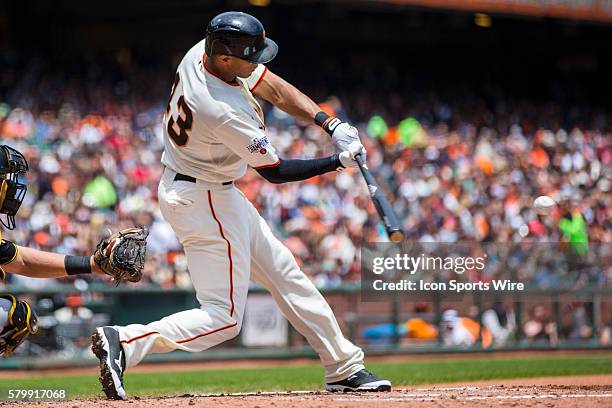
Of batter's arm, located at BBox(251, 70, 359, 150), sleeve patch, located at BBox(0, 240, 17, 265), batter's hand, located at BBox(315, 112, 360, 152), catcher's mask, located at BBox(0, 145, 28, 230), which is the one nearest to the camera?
catcher's mask, located at BBox(0, 145, 28, 230)

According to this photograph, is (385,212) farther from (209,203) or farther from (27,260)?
(27,260)

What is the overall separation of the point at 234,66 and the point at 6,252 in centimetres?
145

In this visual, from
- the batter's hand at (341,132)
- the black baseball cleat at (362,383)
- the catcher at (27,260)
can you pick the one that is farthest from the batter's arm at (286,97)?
the black baseball cleat at (362,383)

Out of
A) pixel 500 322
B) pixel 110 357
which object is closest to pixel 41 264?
pixel 110 357

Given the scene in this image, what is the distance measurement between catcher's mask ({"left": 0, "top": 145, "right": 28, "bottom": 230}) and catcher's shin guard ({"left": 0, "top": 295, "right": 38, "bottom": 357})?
41 centimetres

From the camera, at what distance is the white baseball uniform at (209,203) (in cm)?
505

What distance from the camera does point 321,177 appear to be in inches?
559

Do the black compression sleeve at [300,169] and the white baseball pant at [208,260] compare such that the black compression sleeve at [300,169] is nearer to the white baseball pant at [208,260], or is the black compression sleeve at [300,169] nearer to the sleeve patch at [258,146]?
the sleeve patch at [258,146]

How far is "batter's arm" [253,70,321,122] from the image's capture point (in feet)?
18.4

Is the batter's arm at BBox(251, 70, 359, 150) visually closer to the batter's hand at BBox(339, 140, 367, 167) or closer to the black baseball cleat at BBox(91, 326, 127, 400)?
the batter's hand at BBox(339, 140, 367, 167)

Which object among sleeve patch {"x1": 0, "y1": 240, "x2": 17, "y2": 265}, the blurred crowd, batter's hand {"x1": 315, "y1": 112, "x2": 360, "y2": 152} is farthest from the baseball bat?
the blurred crowd

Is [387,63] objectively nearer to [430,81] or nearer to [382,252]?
[430,81]

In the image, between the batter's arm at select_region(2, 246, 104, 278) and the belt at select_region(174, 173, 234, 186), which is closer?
the batter's arm at select_region(2, 246, 104, 278)

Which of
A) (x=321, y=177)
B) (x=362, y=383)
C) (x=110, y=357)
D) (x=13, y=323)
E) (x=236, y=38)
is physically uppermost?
(x=321, y=177)
